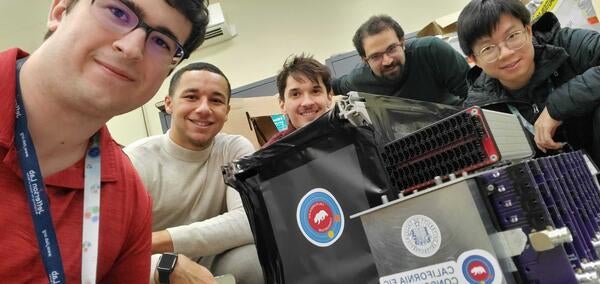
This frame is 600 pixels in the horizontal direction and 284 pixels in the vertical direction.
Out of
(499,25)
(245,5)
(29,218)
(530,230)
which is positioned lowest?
(530,230)

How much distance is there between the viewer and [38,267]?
0.72m

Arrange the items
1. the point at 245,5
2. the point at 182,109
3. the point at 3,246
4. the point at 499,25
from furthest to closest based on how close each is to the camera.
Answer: the point at 245,5
the point at 182,109
the point at 499,25
the point at 3,246

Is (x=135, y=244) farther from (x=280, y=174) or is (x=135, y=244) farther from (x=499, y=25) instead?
(x=499, y=25)

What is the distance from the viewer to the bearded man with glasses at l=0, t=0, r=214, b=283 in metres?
0.69

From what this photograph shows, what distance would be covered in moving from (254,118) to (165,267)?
1450 mm

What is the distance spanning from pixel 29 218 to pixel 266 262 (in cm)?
49

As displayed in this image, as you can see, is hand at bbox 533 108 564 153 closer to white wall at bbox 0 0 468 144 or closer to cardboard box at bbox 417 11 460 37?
cardboard box at bbox 417 11 460 37

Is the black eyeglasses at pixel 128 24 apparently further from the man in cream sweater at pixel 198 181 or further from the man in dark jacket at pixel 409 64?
the man in dark jacket at pixel 409 64

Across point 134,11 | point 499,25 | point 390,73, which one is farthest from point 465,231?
point 390,73

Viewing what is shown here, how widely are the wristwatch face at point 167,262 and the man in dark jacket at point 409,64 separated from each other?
1.27 metres

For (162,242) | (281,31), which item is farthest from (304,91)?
(281,31)

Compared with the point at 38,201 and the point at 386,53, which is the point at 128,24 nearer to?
the point at 38,201

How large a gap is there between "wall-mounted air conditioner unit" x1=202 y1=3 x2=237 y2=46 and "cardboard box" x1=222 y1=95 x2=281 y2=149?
1116 millimetres

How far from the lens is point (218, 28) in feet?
11.3
